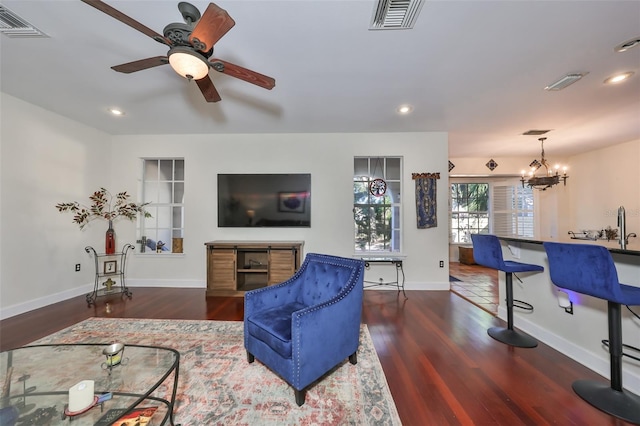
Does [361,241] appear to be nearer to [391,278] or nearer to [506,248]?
[391,278]

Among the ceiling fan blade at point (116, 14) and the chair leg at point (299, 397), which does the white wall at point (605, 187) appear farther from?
the ceiling fan blade at point (116, 14)

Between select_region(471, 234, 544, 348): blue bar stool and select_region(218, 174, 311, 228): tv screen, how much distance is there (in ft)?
8.55

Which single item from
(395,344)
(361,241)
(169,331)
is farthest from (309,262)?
(361,241)

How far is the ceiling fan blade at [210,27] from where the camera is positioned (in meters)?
1.37

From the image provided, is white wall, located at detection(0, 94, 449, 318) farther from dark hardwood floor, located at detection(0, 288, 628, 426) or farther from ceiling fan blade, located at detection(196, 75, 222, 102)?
ceiling fan blade, located at detection(196, 75, 222, 102)

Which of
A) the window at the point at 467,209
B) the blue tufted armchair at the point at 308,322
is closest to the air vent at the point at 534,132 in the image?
the window at the point at 467,209

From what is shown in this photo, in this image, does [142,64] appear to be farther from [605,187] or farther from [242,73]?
[605,187]

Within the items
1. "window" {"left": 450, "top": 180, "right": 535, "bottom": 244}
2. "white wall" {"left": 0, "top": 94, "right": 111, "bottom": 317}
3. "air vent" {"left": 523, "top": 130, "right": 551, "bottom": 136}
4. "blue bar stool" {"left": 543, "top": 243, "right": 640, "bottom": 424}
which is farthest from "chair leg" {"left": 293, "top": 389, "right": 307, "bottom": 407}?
"window" {"left": 450, "top": 180, "right": 535, "bottom": 244}

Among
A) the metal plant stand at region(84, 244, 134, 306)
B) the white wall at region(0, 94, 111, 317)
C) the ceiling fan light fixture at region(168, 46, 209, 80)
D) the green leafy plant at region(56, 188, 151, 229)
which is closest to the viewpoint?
the ceiling fan light fixture at region(168, 46, 209, 80)

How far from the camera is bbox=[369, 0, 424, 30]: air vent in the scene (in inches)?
64.2

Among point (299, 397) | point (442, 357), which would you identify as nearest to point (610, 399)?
point (442, 357)

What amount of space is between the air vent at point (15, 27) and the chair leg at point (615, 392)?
15.6 ft

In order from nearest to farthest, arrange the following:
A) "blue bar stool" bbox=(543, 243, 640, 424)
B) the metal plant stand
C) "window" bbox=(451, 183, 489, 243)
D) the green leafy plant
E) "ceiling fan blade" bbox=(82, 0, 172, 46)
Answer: "ceiling fan blade" bbox=(82, 0, 172, 46) < "blue bar stool" bbox=(543, 243, 640, 424) < the green leafy plant < the metal plant stand < "window" bbox=(451, 183, 489, 243)

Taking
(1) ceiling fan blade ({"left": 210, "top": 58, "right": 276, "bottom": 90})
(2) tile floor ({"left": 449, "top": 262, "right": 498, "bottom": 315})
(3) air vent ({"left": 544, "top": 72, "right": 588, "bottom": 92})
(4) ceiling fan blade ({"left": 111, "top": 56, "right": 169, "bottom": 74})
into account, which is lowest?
(2) tile floor ({"left": 449, "top": 262, "right": 498, "bottom": 315})
